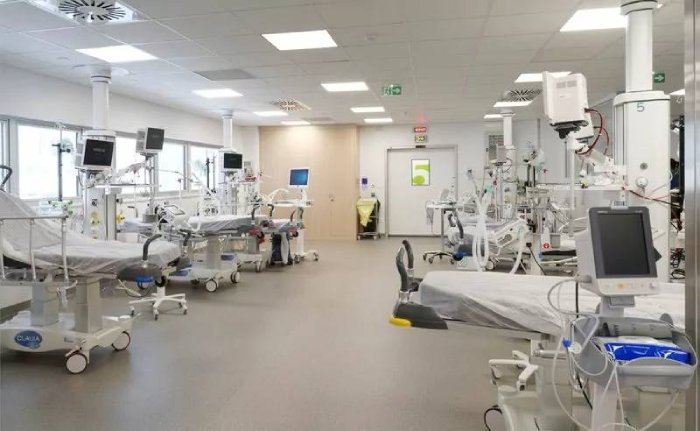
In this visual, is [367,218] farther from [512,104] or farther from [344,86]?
[344,86]

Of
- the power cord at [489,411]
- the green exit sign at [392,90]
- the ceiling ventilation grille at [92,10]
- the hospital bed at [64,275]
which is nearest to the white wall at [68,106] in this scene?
the ceiling ventilation grille at [92,10]

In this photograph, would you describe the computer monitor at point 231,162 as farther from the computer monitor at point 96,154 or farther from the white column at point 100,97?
the computer monitor at point 96,154

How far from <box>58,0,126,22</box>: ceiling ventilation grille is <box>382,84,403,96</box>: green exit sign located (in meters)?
3.84

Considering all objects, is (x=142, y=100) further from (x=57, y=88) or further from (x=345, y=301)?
(x=345, y=301)

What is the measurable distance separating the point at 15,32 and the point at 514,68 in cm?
530

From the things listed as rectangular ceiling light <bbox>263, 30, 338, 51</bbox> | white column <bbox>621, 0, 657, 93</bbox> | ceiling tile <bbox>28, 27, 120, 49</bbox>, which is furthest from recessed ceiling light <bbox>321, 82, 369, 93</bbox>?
white column <bbox>621, 0, 657, 93</bbox>

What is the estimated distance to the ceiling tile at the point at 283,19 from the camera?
4074 mm

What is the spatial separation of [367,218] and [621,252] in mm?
9869

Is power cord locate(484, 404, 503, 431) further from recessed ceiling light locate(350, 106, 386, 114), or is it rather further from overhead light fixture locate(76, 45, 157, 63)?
recessed ceiling light locate(350, 106, 386, 114)

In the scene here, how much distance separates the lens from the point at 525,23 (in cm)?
444

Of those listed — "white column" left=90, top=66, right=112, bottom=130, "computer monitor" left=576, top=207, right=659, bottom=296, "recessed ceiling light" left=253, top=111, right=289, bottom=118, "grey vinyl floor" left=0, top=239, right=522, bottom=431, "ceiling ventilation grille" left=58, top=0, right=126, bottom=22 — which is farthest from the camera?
"recessed ceiling light" left=253, top=111, right=289, bottom=118

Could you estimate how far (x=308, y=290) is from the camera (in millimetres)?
6004

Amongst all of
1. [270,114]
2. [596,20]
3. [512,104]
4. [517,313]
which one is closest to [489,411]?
[517,313]

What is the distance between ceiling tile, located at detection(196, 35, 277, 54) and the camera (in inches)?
190
